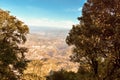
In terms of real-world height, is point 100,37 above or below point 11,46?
above

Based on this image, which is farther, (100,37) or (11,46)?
(11,46)

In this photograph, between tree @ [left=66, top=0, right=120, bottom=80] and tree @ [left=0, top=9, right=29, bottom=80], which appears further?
tree @ [left=0, top=9, right=29, bottom=80]

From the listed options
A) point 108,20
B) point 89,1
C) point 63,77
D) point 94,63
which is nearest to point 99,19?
point 108,20

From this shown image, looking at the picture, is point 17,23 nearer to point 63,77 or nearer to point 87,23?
point 87,23

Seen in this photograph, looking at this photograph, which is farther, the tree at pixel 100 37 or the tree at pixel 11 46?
the tree at pixel 11 46
